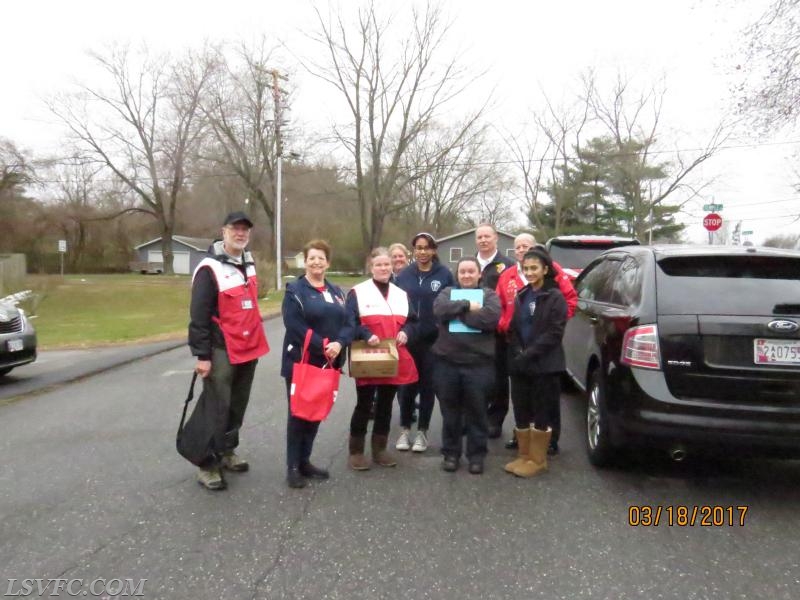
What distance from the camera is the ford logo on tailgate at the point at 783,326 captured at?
3.60 m

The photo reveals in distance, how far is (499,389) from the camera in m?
5.38

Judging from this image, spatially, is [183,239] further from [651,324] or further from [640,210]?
[651,324]

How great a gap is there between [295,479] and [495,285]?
2.28 meters

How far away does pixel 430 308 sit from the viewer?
495 centimetres

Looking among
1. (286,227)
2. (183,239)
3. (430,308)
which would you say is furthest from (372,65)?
(430,308)

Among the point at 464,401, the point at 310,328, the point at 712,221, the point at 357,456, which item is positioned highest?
the point at 712,221

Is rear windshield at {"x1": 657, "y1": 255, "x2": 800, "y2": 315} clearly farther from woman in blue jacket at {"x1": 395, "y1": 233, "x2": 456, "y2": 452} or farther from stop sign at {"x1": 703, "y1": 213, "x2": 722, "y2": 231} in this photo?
stop sign at {"x1": 703, "y1": 213, "x2": 722, "y2": 231}

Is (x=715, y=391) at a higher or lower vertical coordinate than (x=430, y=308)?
lower

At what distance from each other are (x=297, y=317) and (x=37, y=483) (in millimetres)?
2186

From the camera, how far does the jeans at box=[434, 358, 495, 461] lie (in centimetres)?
441

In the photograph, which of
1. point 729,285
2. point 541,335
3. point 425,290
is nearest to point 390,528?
point 541,335
